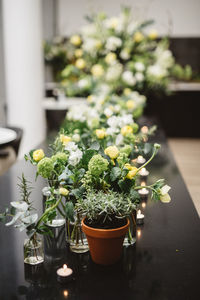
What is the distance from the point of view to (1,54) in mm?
5254

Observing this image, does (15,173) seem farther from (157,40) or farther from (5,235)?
(157,40)

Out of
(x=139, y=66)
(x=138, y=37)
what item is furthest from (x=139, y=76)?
(x=138, y=37)

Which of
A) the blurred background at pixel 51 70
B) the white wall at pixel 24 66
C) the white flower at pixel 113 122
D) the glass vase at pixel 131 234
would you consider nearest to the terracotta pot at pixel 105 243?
the glass vase at pixel 131 234

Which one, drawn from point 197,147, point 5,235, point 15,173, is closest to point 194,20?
point 197,147

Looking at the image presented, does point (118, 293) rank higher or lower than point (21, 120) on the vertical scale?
higher

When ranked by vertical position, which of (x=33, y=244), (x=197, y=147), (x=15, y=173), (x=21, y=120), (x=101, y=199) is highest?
(x=101, y=199)

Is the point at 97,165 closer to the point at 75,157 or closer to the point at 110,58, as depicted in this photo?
the point at 75,157

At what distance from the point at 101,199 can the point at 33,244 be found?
0.26 meters

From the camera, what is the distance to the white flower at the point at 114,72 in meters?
3.48

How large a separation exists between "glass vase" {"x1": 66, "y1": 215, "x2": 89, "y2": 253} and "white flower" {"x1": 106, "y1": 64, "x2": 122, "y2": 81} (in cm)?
250

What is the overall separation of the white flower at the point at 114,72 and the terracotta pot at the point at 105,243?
2586 millimetres

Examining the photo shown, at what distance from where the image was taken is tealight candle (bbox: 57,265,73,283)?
99 cm

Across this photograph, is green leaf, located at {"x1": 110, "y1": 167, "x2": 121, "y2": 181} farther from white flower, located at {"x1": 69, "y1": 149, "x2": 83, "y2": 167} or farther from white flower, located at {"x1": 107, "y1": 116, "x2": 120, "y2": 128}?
white flower, located at {"x1": 107, "y1": 116, "x2": 120, "y2": 128}

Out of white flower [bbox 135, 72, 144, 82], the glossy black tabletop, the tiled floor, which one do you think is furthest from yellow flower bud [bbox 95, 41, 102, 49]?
the glossy black tabletop
